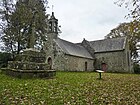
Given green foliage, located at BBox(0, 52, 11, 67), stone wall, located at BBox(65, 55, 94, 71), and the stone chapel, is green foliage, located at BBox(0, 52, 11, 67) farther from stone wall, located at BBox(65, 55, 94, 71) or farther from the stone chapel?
stone wall, located at BBox(65, 55, 94, 71)

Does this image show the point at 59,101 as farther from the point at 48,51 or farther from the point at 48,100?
the point at 48,51

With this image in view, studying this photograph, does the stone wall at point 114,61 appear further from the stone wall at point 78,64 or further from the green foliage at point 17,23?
the green foliage at point 17,23

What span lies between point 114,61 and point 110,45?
10.6 feet

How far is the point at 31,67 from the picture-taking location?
11.1 metres

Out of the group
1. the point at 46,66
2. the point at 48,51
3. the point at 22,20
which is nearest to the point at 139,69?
the point at 48,51

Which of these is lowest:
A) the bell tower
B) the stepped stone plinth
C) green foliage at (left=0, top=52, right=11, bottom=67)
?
the stepped stone plinth

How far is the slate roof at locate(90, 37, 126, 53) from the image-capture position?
30975 millimetres

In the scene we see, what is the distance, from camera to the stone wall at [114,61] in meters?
30.3

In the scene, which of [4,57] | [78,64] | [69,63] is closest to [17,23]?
[4,57]

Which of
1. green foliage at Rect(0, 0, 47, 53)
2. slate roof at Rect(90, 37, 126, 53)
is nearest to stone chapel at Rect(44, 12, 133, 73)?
slate roof at Rect(90, 37, 126, 53)

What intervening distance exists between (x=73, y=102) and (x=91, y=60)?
2726cm

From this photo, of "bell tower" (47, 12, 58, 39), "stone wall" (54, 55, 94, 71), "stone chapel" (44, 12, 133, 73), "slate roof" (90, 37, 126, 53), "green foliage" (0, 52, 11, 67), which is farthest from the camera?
"slate roof" (90, 37, 126, 53)

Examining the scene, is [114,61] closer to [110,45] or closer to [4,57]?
[110,45]

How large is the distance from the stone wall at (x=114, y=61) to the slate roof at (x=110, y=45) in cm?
76
